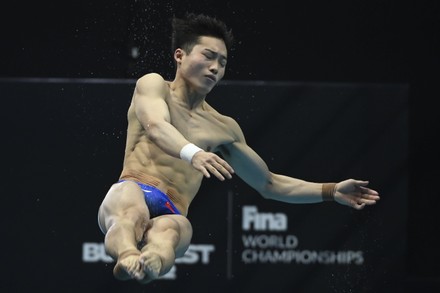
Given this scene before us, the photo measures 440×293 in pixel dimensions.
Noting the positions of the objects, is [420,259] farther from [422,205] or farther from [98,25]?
[98,25]

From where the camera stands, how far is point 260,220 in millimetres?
7602

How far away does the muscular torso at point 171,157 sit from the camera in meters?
5.67

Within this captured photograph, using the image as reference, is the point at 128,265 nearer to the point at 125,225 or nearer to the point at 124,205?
the point at 125,225

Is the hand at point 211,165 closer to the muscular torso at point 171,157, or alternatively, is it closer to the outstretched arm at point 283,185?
the muscular torso at point 171,157

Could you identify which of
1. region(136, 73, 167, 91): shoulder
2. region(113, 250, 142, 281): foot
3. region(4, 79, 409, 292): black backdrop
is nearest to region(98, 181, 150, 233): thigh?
region(113, 250, 142, 281): foot

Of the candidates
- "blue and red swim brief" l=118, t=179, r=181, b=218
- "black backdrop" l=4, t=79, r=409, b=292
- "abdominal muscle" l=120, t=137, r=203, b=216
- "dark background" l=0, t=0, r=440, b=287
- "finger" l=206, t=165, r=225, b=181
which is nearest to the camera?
"finger" l=206, t=165, r=225, b=181

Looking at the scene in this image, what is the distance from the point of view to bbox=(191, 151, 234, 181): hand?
4.78 metres

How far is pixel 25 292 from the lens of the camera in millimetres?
7598

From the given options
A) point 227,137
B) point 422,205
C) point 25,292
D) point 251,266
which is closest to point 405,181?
point 422,205

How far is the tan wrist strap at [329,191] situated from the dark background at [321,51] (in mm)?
2033

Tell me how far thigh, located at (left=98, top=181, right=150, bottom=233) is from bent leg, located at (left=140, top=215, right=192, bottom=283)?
10cm

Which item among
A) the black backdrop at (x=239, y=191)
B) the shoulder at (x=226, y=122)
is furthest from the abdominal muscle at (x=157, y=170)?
the black backdrop at (x=239, y=191)

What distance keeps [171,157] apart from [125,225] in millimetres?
628

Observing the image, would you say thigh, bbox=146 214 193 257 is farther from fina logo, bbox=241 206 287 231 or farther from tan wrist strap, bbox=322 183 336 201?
fina logo, bbox=241 206 287 231
